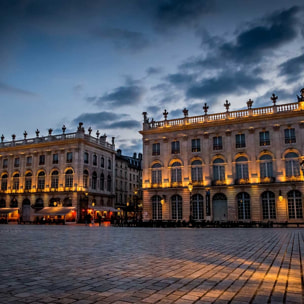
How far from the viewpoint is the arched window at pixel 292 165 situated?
1452 inches

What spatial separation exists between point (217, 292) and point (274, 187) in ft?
112

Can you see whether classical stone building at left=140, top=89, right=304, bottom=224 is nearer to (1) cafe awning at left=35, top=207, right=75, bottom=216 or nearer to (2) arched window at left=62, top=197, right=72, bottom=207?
(1) cafe awning at left=35, top=207, right=75, bottom=216

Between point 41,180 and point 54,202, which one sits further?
point 41,180

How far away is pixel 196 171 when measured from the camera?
41.7 meters

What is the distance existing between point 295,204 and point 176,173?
46.7 ft

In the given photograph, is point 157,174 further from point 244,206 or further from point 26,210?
point 26,210

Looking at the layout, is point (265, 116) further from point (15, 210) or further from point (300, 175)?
point (15, 210)

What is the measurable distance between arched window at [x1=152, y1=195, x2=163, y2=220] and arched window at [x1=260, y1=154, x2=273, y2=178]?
13.1 meters

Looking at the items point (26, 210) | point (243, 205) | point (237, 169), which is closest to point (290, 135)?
point (237, 169)

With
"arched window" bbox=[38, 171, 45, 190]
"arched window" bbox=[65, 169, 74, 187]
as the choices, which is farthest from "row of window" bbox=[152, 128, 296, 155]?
"arched window" bbox=[38, 171, 45, 190]

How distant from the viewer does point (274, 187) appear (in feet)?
122

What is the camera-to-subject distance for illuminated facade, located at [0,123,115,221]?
170 ft

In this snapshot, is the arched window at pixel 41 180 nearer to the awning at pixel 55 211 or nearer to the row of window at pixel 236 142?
the awning at pixel 55 211

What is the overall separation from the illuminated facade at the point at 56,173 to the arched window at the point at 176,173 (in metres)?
15.9
